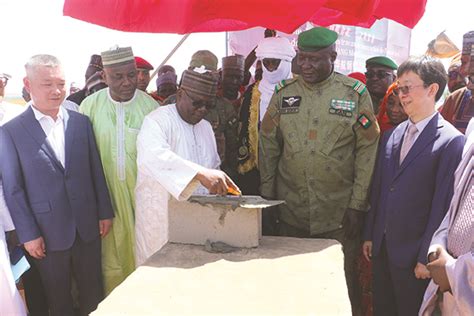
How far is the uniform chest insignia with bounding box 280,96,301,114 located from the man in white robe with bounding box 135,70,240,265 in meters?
0.58

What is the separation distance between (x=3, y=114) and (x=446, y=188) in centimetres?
294

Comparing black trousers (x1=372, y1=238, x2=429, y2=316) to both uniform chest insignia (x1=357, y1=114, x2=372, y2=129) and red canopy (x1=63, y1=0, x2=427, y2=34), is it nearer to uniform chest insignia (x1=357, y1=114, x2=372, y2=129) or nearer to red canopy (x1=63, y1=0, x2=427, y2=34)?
uniform chest insignia (x1=357, y1=114, x2=372, y2=129)

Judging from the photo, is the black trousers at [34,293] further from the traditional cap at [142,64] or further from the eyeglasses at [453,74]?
the eyeglasses at [453,74]

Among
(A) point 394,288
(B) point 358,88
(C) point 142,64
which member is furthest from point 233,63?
(A) point 394,288

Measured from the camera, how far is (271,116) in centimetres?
319

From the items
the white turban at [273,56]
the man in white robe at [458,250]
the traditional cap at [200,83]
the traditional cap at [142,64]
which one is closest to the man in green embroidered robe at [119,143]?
the traditional cap at [200,83]

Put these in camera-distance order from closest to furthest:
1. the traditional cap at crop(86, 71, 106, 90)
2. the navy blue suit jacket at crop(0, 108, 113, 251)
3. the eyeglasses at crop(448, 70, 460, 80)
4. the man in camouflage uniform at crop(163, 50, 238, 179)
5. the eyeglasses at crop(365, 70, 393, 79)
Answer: the navy blue suit jacket at crop(0, 108, 113, 251) < the man in camouflage uniform at crop(163, 50, 238, 179) < the eyeglasses at crop(365, 70, 393, 79) < the traditional cap at crop(86, 71, 106, 90) < the eyeglasses at crop(448, 70, 460, 80)

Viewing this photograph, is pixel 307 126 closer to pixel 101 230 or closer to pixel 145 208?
pixel 145 208

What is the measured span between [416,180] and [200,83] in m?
1.37

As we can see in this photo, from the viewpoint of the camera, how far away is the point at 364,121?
2969 mm

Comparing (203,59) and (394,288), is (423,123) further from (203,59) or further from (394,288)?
(203,59)

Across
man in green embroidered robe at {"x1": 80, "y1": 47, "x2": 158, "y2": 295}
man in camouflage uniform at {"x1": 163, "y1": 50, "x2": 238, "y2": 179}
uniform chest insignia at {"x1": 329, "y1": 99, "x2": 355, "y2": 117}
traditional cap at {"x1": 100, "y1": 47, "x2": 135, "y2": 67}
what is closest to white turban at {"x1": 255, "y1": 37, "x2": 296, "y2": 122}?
man in camouflage uniform at {"x1": 163, "y1": 50, "x2": 238, "y2": 179}

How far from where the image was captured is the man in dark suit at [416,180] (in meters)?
2.38

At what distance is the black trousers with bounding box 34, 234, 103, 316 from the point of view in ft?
9.10
